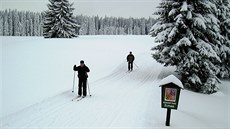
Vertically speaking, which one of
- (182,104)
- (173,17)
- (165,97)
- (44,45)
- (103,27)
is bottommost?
(182,104)

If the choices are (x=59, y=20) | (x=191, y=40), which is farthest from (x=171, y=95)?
→ (x=59, y=20)

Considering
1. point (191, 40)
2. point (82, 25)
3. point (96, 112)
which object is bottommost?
point (96, 112)

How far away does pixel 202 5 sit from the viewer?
1555 cm

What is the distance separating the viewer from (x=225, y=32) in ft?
70.3

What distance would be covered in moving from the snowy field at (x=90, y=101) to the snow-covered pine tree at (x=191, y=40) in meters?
1.35

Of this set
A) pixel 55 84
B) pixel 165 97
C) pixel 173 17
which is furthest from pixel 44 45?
pixel 165 97

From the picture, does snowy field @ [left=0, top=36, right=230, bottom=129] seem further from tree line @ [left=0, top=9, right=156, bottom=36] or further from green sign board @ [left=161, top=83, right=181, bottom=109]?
tree line @ [left=0, top=9, right=156, bottom=36]

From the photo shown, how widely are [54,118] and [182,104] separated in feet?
22.4

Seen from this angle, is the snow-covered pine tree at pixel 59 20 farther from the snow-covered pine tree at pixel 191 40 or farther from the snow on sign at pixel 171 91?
the snow on sign at pixel 171 91

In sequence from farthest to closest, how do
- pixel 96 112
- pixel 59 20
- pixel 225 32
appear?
pixel 59 20 < pixel 225 32 < pixel 96 112

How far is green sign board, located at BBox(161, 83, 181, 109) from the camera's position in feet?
25.3

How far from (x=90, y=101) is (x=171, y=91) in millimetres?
4335

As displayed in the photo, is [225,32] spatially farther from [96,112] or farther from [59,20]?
[59,20]

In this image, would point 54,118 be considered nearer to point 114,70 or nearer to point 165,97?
point 165,97
